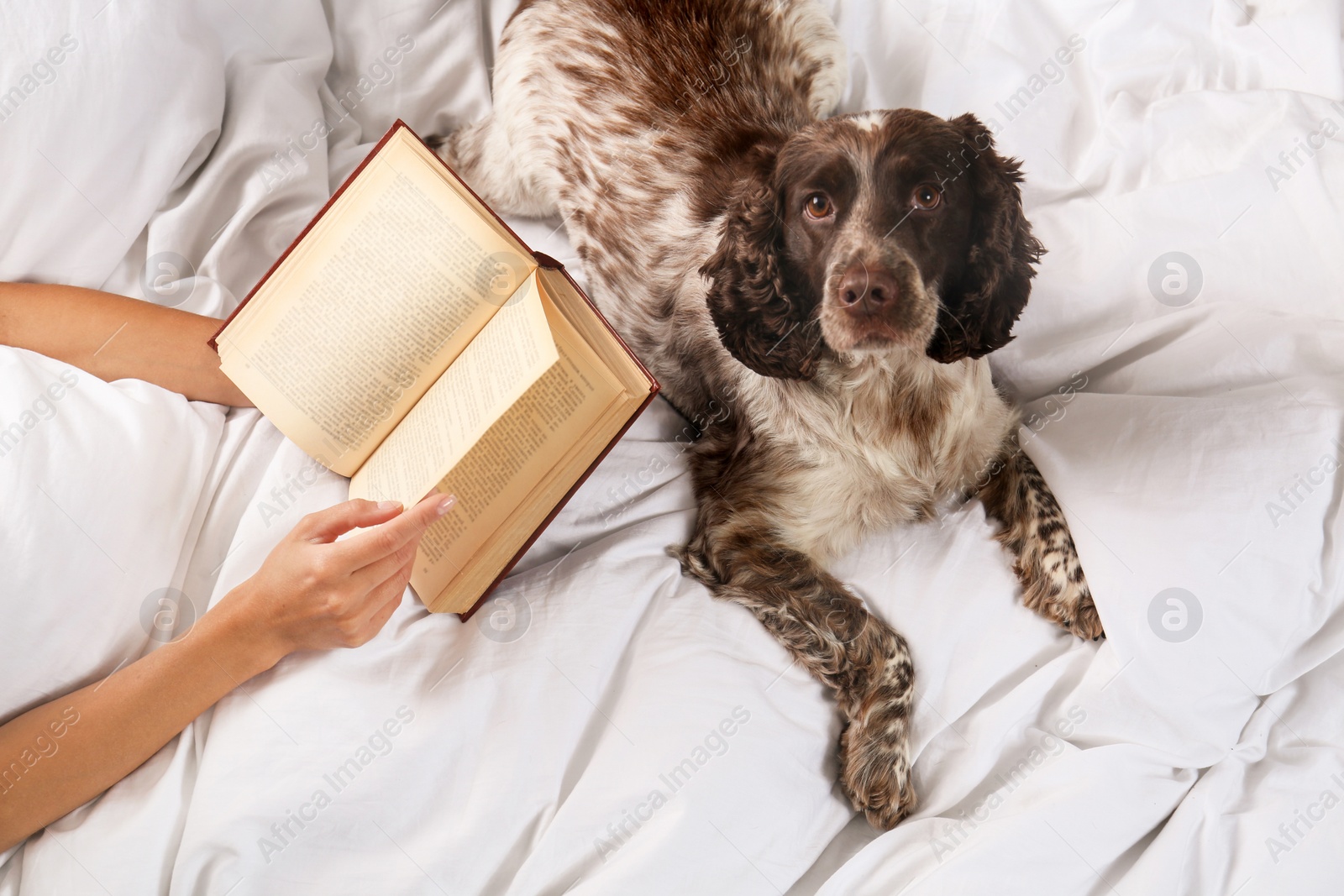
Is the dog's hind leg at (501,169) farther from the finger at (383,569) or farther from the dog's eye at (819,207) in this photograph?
the finger at (383,569)

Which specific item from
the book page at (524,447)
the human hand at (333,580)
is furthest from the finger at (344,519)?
the book page at (524,447)

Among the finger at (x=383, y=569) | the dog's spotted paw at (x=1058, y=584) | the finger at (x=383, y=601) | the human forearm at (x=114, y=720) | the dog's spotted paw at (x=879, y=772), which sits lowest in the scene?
the dog's spotted paw at (x=879, y=772)

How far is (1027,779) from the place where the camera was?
1.61m

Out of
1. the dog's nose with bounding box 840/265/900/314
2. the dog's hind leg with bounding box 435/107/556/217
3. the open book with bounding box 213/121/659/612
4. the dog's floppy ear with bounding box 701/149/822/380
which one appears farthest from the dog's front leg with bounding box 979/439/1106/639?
the dog's hind leg with bounding box 435/107/556/217

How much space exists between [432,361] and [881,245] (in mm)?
849

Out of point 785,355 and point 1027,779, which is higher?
point 785,355

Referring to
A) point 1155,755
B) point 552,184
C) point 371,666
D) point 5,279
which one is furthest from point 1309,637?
point 5,279

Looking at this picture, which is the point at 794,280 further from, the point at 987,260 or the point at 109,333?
the point at 109,333

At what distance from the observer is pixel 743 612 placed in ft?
6.02

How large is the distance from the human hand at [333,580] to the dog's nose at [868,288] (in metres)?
0.74

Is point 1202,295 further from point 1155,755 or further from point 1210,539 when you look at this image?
point 1155,755

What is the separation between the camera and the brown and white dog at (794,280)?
1.51 m

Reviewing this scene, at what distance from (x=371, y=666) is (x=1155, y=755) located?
1.42 m

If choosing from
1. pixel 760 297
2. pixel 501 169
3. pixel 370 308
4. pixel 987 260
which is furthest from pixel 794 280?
pixel 501 169
